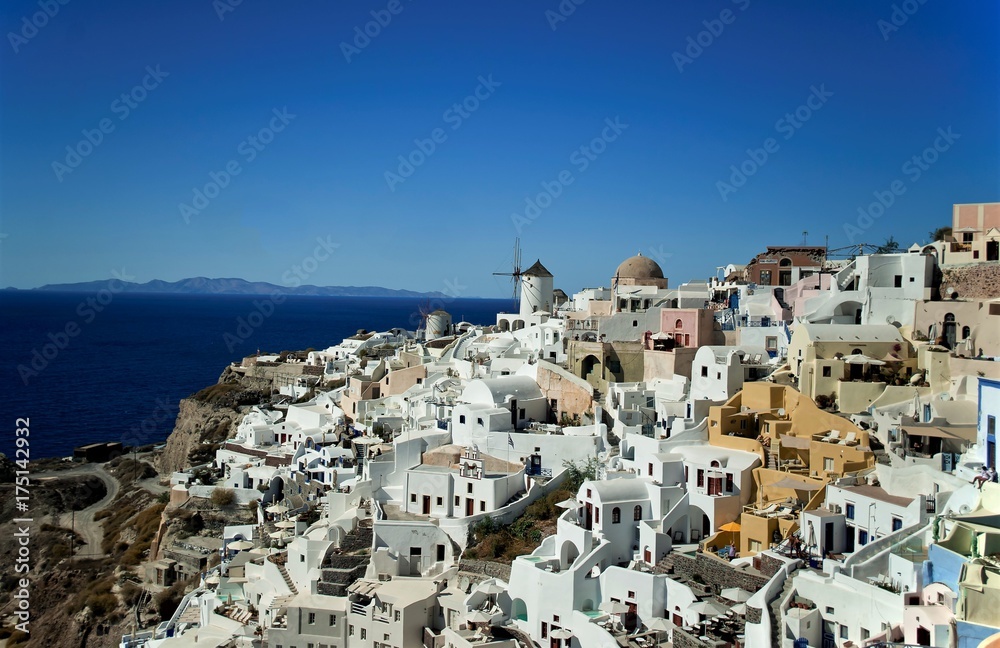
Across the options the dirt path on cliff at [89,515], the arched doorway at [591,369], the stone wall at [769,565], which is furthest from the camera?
the dirt path on cliff at [89,515]

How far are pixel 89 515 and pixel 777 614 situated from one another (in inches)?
1287

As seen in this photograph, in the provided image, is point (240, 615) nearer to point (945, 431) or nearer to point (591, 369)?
point (591, 369)

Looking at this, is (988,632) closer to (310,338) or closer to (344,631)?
(344,631)

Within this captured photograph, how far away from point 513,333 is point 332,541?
17.8 meters

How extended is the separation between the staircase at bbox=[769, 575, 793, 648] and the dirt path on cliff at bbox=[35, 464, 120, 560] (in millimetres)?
26343

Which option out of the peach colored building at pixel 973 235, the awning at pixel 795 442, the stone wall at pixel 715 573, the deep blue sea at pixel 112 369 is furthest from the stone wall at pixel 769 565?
the deep blue sea at pixel 112 369

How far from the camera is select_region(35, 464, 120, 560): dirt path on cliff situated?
3247 centimetres

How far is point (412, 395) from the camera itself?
31.5m

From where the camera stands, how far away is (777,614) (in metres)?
14.1

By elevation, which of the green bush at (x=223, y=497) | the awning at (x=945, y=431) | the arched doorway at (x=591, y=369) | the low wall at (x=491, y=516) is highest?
the arched doorway at (x=591, y=369)

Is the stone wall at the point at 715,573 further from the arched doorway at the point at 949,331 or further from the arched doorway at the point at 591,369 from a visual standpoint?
the arched doorway at the point at 591,369

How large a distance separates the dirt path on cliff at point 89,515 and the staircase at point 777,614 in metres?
26.3

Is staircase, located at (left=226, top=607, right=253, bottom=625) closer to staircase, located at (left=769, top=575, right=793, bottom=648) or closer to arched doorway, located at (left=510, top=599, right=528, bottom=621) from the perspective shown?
arched doorway, located at (left=510, top=599, right=528, bottom=621)

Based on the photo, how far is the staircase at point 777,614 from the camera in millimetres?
13656
